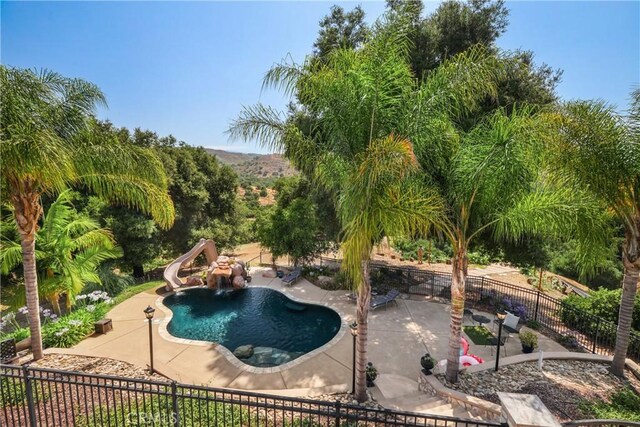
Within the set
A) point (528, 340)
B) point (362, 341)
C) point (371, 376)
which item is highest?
point (362, 341)

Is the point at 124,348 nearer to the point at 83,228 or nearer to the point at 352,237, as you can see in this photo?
the point at 83,228

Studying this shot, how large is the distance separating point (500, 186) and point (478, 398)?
15.1ft

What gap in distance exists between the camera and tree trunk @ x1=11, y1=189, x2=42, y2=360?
7863mm

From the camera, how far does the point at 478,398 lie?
22.1 ft

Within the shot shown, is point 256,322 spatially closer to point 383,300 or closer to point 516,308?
point 383,300

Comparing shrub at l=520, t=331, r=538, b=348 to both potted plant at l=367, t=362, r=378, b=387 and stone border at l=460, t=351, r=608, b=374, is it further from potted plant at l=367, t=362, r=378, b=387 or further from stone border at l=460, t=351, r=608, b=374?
potted plant at l=367, t=362, r=378, b=387

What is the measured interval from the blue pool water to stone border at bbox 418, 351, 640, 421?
420cm

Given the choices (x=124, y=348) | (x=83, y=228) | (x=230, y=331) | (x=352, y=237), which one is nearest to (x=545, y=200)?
(x=352, y=237)

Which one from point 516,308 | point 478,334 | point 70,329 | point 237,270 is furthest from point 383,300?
point 70,329

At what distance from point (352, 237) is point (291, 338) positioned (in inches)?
293

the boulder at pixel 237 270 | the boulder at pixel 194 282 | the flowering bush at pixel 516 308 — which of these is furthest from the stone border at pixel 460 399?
the boulder at pixel 194 282

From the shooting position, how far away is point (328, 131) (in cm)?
700

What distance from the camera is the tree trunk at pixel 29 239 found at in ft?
25.8

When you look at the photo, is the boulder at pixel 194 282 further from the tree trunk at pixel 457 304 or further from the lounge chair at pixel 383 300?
the tree trunk at pixel 457 304
